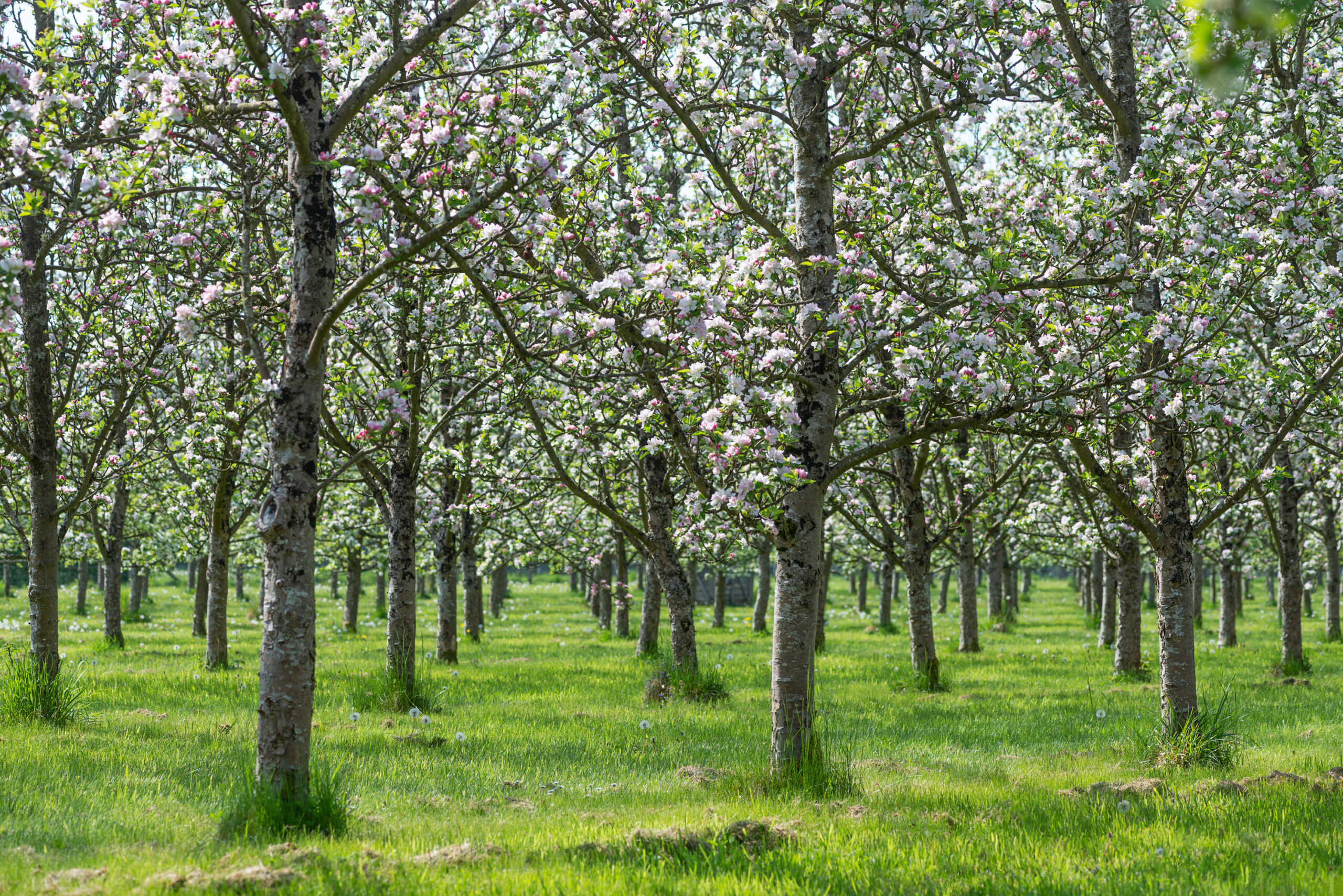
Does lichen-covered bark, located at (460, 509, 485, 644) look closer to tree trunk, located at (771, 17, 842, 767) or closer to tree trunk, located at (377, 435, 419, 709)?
tree trunk, located at (377, 435, 419, 709)

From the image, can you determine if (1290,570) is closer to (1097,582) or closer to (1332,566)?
(1332,566)

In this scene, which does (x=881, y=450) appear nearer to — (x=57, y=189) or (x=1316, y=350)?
(x=57, y=189)

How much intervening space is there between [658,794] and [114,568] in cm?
1826

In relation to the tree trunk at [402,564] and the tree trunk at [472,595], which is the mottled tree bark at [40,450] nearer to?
the tree trunk at [402,564]

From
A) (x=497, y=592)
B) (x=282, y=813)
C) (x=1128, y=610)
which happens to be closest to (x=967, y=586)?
(x=1128, y=610)

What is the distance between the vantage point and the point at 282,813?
21.2 ft

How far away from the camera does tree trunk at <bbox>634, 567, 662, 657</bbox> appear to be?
2134cm

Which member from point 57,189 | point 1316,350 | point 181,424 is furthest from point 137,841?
point 1316,350

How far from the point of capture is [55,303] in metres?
13.8

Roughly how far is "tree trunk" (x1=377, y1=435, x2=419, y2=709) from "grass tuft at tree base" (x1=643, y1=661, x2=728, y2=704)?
3.63m

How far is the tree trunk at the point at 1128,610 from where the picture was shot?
Answer: 17969 mm

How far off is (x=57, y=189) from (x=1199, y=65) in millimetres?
9448

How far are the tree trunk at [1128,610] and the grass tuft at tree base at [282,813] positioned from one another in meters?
15.4

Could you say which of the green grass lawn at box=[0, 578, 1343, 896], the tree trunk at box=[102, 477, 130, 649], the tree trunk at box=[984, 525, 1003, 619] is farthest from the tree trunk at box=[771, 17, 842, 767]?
the tree trunk at box=[984, 525, 1003, 619]
